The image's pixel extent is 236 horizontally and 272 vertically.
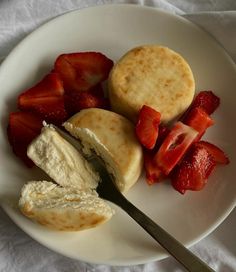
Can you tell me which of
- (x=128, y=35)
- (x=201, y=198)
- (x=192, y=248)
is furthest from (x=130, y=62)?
(x=192, y=248)

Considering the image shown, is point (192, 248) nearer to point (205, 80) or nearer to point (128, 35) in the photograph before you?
point (205, 80)

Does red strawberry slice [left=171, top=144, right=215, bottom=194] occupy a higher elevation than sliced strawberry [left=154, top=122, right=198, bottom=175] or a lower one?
lower

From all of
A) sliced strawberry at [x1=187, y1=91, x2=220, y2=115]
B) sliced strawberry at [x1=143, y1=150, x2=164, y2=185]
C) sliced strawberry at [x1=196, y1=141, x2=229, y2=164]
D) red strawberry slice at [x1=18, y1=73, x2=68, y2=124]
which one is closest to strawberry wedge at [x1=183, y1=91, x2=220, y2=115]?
sliced strawberry at [x1=187, y1=91, x2=220, y2=115]

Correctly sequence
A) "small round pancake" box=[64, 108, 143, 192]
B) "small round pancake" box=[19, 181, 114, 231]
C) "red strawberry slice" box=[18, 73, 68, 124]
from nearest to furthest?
"small round pancake" box=[19, 181, 114, 231], "small round pancake" box=[64, 108, 143, 192], "red strawberry slice" box=[18, 73, 68, 124]

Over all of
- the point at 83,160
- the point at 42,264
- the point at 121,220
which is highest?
the point at 83,160

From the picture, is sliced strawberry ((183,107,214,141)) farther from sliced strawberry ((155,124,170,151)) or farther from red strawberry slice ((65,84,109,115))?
red strawberry slice ((65,84,109,115))

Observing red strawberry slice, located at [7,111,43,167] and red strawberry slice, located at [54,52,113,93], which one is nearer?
red strawberry slice, located at [7,111,43,167]

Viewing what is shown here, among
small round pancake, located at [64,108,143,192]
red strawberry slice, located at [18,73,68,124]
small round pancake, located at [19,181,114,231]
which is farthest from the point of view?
red strawberry slice, located at [18,73,68,124]

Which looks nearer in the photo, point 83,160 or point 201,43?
point 83,160
